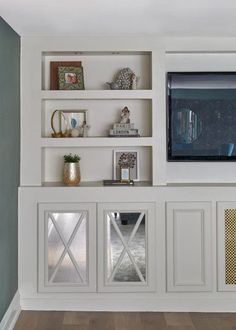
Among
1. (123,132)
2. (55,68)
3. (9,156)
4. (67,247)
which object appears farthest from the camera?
(55,68)

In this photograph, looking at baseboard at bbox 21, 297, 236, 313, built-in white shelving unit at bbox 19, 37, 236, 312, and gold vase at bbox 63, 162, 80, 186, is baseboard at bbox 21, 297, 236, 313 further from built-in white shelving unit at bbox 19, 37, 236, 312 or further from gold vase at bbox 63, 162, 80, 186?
gold vase at bbox 63, 162, 80, 186

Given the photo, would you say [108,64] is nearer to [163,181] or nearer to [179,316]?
[163,181]

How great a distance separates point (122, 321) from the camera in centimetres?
357

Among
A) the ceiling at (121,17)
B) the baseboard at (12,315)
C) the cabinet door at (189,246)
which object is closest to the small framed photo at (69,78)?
the ceiling at (121,17)

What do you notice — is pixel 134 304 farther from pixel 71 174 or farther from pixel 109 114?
pixel 109 114

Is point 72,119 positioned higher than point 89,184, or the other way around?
point 72,119

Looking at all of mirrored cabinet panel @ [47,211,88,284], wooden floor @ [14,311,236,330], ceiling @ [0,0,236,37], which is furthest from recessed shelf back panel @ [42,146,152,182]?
wooden floor @ [14,311,236,330]

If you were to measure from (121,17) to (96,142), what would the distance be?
3.45 ft

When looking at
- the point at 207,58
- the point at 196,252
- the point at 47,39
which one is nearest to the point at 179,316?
the point at 196,252

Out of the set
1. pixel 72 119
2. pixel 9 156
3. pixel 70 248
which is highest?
pixel 72 119

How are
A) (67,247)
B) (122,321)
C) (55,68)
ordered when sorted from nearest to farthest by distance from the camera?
1. (122,321)
2. (67,247)
3. (55,68)

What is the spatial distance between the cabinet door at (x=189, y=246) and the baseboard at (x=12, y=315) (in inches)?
48.4

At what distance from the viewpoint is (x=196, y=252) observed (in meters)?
3.78

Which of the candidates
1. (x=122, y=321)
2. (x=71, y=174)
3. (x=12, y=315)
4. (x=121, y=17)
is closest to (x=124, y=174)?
(x=71, y=174)
